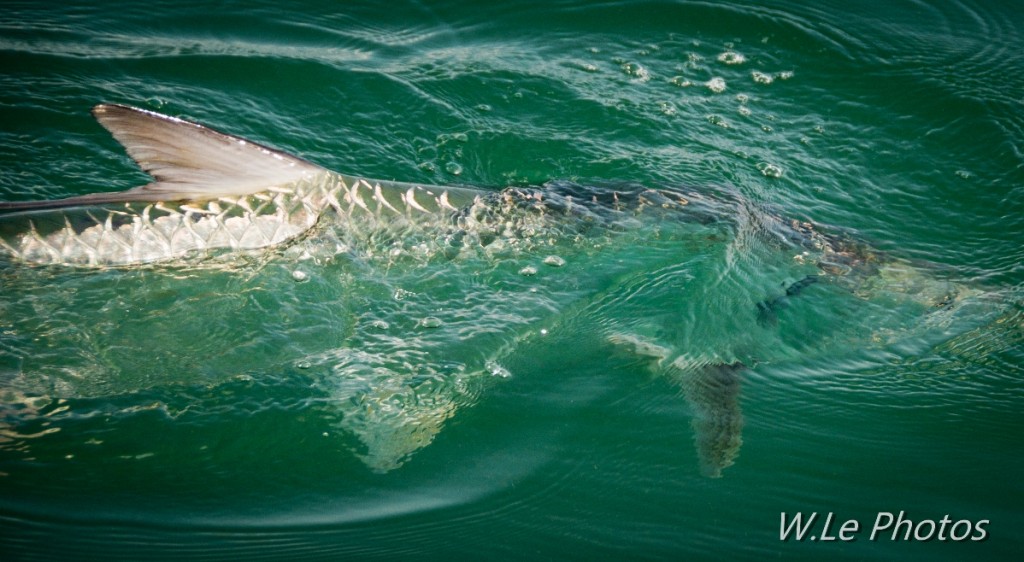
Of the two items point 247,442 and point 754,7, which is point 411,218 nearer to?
point 247,442

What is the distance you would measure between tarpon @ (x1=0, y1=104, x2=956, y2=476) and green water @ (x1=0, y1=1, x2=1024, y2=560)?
1.8 inches

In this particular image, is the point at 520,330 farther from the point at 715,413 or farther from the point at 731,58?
the point at 731,58

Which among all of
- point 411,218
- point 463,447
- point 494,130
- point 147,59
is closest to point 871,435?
point 463,447

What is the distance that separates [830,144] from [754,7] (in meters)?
1.83

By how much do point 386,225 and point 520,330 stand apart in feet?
2.63

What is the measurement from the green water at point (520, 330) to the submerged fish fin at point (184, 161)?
12.5 inches

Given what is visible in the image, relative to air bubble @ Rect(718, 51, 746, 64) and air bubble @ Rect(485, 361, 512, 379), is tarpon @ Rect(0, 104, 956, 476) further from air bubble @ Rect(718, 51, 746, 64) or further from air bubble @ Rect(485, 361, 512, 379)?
air bubble @ Rect(718, 51, 746, 64)

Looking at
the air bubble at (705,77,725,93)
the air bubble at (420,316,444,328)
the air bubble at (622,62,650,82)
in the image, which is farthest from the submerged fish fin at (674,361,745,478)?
the air bubble at (622,62,650,82)

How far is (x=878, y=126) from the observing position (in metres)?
5.60

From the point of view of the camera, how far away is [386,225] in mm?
3955

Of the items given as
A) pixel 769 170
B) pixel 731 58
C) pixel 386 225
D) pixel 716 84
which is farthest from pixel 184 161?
pixel 731 58

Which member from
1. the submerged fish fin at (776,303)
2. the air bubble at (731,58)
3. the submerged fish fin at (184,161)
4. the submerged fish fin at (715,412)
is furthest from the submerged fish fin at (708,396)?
the air bubble at (731,58)

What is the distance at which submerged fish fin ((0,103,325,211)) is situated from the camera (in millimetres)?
3490

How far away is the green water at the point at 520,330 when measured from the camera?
123 inches
